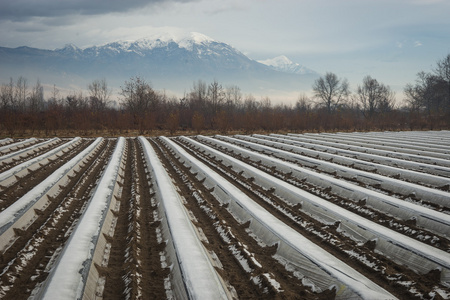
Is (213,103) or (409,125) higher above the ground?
(213,103)

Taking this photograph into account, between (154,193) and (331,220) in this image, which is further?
(154,193)

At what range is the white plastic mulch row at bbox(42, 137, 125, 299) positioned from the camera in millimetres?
2658

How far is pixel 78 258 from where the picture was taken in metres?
3.24

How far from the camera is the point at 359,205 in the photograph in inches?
204

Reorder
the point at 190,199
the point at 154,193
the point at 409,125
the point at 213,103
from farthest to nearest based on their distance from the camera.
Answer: the point at 213,103 < the point at 409,125 < the point at 154,193 < the point at 190,199

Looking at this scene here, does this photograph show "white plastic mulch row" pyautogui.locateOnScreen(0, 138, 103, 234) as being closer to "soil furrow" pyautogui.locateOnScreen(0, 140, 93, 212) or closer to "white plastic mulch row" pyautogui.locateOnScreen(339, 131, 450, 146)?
"soil furrow" pyautogui.locateOnScreen(0, 140, 93, 212)

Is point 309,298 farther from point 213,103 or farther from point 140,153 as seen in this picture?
point 213,103

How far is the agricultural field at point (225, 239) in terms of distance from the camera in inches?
113

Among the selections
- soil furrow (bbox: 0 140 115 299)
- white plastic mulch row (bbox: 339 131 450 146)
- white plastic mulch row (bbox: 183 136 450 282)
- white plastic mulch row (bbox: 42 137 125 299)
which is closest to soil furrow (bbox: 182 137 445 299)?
white plastic mulch row (bbox: 183 136 450 282)

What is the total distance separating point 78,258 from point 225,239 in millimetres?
1761

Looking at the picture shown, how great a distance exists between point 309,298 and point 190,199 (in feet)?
11.3

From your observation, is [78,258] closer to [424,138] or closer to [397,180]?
[397,180]

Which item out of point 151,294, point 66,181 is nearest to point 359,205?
point 151,294

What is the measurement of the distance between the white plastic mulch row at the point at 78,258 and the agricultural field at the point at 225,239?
15 millimetres
